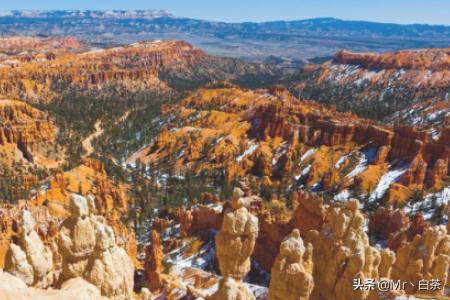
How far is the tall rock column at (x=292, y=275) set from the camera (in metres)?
18.1

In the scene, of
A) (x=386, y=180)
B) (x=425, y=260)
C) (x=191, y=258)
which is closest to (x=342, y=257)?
(x=425, y=260)

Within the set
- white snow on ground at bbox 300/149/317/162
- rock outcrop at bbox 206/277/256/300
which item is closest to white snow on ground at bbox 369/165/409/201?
white snow on ground at bbox 300/149/317/162

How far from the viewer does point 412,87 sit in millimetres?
180125

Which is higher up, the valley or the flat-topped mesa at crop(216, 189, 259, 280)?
the flat-topped mesa at crop(216, 189, 259, 280)

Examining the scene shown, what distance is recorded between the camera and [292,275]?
59.6 feet

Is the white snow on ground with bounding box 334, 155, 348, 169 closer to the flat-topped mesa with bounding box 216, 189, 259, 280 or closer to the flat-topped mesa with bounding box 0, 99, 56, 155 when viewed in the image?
the flat-topped mesa with bounding box 0, 99, 56, 155

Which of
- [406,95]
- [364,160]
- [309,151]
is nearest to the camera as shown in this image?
[364,160]

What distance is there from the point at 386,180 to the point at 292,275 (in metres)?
61.6

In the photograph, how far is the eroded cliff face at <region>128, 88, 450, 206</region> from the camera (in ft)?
236

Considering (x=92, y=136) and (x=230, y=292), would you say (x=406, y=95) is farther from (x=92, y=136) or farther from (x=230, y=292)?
(x=230, y=292)

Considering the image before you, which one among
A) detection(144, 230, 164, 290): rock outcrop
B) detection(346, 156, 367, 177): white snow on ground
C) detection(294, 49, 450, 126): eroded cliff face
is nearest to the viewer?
detection(144, 230, 164, 290): rock outcrop

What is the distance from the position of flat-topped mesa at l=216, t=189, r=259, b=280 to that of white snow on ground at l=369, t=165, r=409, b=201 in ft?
185

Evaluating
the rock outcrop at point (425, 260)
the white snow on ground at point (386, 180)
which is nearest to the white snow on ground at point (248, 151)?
the white snow on ground at point (386, 180)

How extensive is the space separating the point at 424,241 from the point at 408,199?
44961 millimetres
